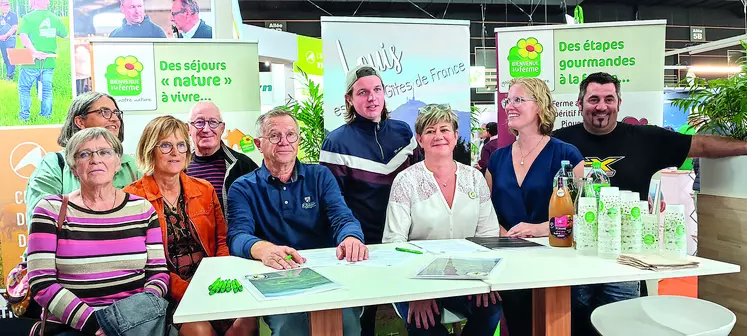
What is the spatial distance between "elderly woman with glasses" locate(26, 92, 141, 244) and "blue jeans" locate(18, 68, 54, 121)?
5.97 ft

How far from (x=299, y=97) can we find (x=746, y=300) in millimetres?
6174

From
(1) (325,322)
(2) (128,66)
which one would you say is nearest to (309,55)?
(2) (128,66)

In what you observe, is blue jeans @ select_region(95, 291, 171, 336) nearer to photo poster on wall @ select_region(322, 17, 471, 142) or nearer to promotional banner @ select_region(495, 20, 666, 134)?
photo poster on wall @ select_region(322, 17, 471, 142)

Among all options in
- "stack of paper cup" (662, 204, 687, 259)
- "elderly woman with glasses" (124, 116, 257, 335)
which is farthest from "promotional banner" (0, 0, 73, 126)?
"stack of paper cup" (662, 204, 687, 259)

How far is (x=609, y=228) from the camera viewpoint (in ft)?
6.23

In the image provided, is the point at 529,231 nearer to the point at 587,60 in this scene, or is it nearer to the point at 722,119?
the point at 722,119

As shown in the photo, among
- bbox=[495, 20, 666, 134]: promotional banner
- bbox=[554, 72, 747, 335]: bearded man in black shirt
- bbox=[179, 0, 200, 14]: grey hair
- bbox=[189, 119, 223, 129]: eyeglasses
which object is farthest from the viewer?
bbox=[179, 0, 200, 14]: grey hair

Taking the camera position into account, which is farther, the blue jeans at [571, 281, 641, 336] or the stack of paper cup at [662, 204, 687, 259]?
the blue jeans at [571, 281, 641, 336]

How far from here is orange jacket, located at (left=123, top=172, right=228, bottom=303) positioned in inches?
88.6

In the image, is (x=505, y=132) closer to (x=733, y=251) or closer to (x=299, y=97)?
(x=733, y=251)

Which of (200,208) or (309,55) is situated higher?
(309,55)

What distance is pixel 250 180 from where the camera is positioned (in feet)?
7.59

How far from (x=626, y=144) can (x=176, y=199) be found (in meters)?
2.43

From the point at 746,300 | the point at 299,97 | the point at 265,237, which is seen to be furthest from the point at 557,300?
the point at 299,97
